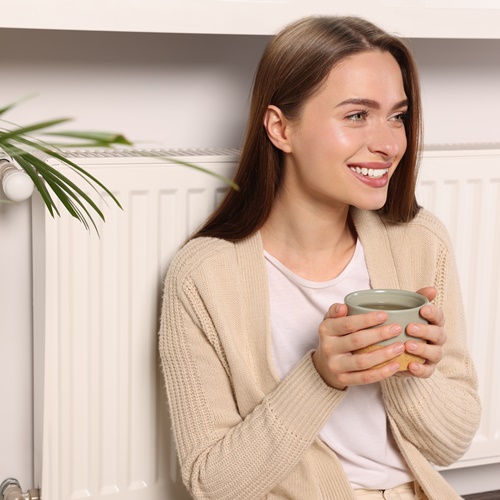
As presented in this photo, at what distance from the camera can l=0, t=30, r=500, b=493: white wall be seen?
1.39 m

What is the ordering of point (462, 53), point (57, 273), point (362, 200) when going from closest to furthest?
point (362, 200), point (57, 273), point (462, 53)

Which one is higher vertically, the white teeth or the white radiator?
the white teeth

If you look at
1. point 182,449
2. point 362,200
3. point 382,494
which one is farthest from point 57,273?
point 382,494

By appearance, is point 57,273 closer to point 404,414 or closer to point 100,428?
point 100,428

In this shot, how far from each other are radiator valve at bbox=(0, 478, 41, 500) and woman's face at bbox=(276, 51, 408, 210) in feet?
2.22

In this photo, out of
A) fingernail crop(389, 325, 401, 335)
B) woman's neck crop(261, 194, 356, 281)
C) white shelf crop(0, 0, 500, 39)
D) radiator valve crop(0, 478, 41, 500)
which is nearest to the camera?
fingernail crop(389, 325, 401, 335)

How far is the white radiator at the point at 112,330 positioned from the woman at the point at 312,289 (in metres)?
0.08

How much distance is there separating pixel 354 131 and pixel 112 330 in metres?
0.47

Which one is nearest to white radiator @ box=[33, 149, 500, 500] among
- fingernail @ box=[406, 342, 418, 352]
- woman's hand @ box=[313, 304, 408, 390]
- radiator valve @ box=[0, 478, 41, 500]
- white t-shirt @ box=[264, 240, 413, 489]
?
radiator valve @ box=[0, 478, 41, 500]

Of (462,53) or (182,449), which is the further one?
(462,53)

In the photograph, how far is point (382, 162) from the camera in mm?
1207

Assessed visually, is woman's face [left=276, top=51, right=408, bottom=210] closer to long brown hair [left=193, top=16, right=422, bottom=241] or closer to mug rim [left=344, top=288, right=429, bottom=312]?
long brown hair [left=193, top=16, right=422, bottom=241]

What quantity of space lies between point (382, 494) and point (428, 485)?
66mm

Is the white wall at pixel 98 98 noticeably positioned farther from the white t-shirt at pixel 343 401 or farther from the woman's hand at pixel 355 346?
the woman's hand at pixel 355 346
